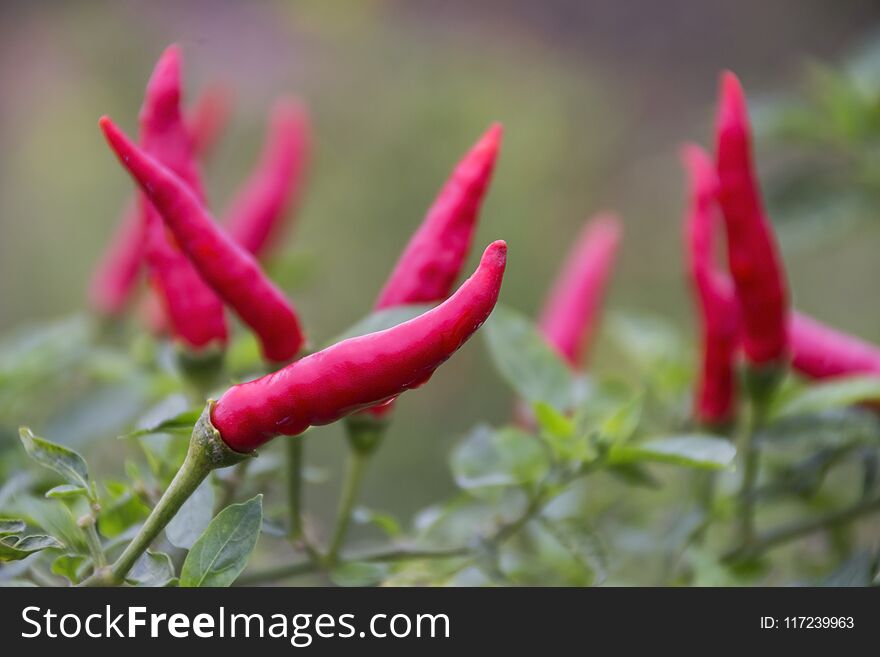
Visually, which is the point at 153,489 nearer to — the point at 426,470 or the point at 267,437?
the point at 267,437

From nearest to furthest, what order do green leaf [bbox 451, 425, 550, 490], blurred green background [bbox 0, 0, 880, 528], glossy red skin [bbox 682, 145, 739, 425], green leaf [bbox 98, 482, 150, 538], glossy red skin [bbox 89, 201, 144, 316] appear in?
green leaf [bbox 98, 482, 150, 538]
green leaf [bbox 451, 425, 550, 490]
glossy red skin [bbox 682, 145, 739, 425]
glossy red skin [bbox 89, 201, 144, 316]
blurred green background [bbox 0, 0, 880, 528]

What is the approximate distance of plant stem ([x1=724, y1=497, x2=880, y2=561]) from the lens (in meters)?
0.97

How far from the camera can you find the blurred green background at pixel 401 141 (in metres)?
2.72

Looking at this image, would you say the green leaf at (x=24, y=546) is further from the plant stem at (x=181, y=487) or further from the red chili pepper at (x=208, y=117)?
the red chili pepper at (x=208, y=117)

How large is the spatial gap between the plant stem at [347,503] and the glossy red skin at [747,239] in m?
0.38

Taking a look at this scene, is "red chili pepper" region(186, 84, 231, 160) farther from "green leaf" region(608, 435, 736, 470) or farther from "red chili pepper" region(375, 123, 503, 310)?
"green leaf" region(608, 435, 736, 470)

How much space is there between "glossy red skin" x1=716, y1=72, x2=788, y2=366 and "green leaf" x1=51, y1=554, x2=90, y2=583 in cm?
61

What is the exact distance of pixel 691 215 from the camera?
1.05 meters

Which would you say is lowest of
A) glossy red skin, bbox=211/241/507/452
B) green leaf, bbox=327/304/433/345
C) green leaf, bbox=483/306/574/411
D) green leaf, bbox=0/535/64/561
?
green leaf, bbox=0/535/64/561

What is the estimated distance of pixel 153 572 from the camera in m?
0.67

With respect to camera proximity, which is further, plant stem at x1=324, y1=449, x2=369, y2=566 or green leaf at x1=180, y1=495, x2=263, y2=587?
plant stem at x1=324, y1=449, x2=369, y2=566

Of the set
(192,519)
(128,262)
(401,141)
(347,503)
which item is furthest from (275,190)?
(401,141)

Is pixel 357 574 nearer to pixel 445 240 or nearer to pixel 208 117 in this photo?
pixel 445 240

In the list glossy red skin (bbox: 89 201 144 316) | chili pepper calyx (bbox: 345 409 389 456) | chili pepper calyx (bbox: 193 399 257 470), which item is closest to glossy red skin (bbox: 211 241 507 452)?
chili pepper calyx (bbox: 193 399 257 470)
